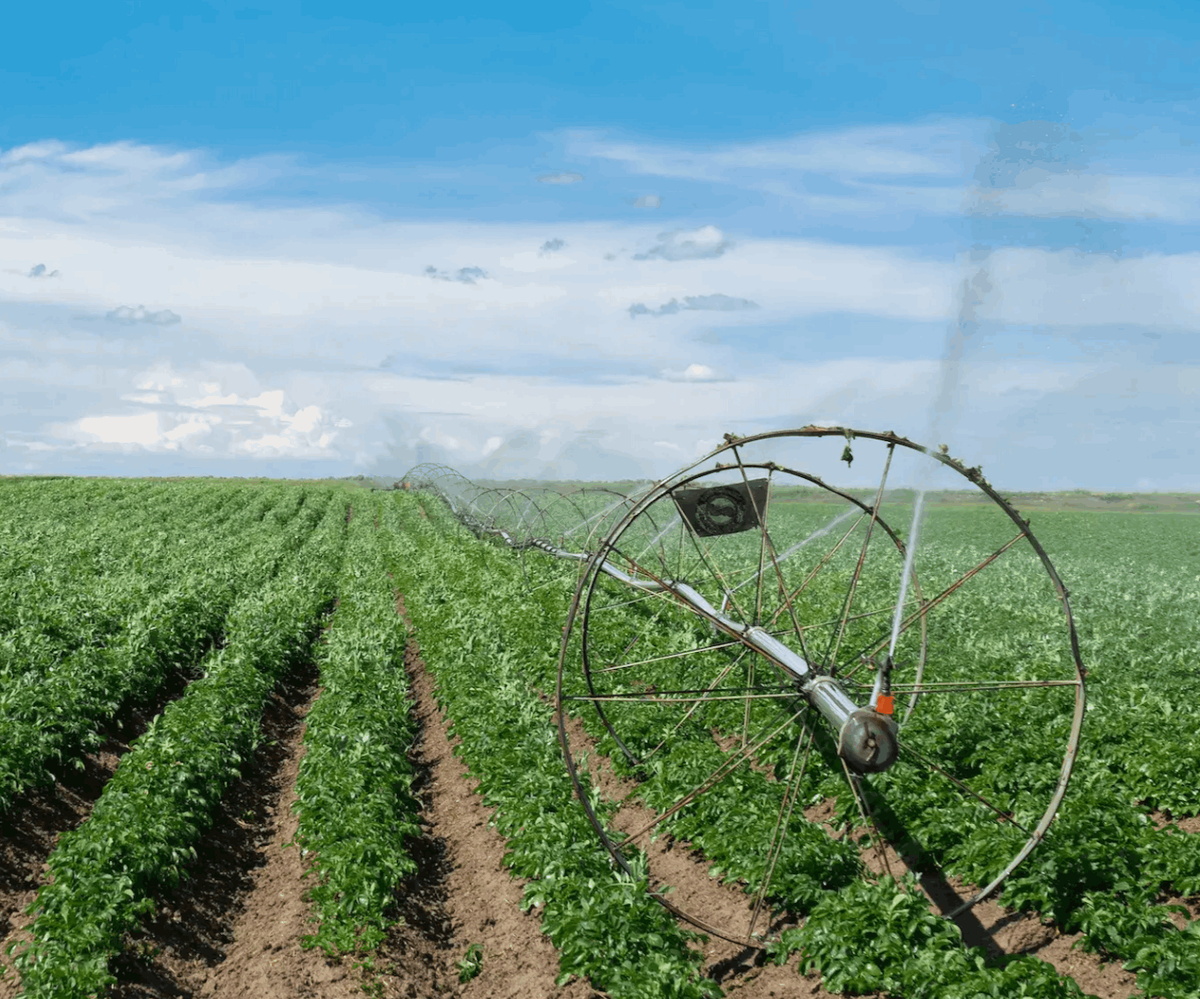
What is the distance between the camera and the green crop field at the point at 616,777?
685 centimetres

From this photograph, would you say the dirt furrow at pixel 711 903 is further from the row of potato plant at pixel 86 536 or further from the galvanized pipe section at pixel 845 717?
the row of potato plant at pixel 86 536

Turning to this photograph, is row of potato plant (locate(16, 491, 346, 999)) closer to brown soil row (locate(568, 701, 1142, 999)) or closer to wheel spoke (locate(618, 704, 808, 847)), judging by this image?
wheel spoke (locate(618, 704, 808, 847))

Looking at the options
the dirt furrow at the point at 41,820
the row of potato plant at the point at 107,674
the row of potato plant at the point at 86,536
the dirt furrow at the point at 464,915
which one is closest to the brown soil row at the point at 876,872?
the dirt furrow at the point at 464,915

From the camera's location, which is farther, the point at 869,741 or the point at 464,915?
the point at 464,915

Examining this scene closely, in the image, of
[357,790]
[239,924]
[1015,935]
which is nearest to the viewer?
[1015,935]

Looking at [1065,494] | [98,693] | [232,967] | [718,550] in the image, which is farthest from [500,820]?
[1065,494]

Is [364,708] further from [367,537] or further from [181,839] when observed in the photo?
[367,537]

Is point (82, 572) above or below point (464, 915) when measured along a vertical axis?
above

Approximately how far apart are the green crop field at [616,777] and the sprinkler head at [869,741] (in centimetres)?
79

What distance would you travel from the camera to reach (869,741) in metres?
7.03

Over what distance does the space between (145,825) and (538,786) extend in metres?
3.63

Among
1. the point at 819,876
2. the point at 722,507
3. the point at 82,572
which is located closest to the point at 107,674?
the point at 722,507

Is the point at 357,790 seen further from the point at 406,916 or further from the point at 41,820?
the point at 41,820

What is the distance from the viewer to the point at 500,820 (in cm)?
912
